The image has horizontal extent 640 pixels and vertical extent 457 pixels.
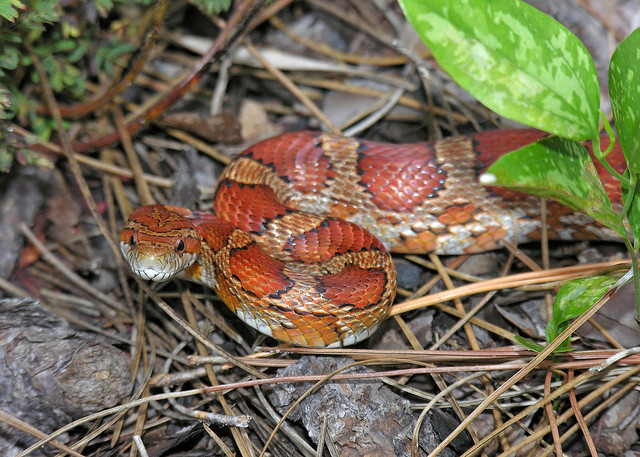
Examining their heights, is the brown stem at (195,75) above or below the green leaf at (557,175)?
below

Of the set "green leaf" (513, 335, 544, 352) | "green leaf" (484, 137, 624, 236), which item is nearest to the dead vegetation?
"green leaf" (513, 335, 544, 352)

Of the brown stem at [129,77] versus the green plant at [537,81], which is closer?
the green plant at [537,81]

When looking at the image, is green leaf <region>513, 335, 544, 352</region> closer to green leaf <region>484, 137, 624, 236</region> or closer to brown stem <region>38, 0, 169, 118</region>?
green leaf <region>484, 137, 624, 236</region>

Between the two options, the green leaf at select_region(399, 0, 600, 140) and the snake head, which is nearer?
the green leaf at select_region(399, 0, 600, 140)

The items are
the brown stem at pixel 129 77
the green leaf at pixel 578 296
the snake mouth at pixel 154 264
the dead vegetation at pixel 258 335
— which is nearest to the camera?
the green leaf at pixel 578 296

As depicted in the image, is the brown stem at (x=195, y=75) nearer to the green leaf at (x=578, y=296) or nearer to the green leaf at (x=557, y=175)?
the green leaf at (x=557, y=175)

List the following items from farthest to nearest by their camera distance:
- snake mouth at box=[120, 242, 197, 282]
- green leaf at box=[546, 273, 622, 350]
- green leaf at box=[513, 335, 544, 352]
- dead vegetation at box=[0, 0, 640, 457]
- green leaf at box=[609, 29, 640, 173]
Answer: snake mouth at box=[120, 242, 197, 282], dead vegetation at box=[0, 0, 640, 457], green leaf at box=[513, 335, 544, 352], green leaf at box=[546, 273, 622, 350], green leaf at box=[609, 29, 640, 173]

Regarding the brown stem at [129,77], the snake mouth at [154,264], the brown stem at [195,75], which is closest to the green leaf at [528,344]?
the snake mouth at [154,264]

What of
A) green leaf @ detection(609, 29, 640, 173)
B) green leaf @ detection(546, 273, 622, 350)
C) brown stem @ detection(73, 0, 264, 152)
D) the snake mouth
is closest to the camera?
green leaf @ detection(609, 29, 640, 173)

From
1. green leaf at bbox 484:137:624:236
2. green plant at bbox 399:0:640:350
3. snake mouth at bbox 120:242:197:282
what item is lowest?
snake mouth at bbox 120:242:197:282
